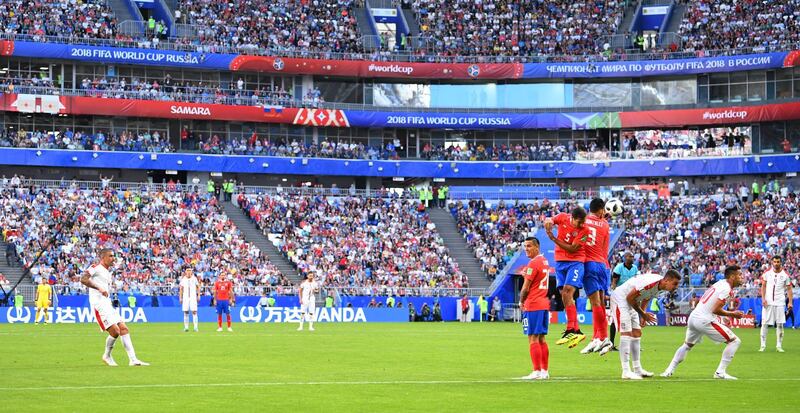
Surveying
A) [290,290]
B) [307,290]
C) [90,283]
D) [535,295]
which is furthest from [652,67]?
[535,295]

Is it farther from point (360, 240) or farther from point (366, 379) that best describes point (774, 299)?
point (360, 240)

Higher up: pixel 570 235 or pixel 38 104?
pixel 38 104

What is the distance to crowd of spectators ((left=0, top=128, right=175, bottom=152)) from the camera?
80312mm

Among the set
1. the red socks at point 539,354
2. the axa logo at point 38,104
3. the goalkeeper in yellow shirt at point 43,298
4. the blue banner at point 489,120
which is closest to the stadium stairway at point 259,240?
the axa logo at point 38,104

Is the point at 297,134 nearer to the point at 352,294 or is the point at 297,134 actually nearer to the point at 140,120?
the point at 140,120

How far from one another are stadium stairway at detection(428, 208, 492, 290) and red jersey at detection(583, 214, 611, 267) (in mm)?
51411

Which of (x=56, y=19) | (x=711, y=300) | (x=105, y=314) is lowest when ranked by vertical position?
(x=105, y=314)

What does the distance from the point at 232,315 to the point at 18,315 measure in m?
10.9

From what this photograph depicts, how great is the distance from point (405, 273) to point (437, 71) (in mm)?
22488

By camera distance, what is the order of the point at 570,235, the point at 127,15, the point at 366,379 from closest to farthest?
the point at 570,235
the point at 366,379
the point at 127,15

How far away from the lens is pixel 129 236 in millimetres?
70438

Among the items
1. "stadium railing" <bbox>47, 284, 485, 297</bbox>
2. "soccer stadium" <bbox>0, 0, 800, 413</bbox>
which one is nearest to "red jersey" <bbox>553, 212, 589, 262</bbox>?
"soccer stadium" <bbox>0, 0, 800, 413</bbox>

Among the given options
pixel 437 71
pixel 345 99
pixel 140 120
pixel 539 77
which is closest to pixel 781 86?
pixel 539 77

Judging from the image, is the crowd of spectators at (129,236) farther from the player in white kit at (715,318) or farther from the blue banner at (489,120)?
the player in white kit at (715,318)
